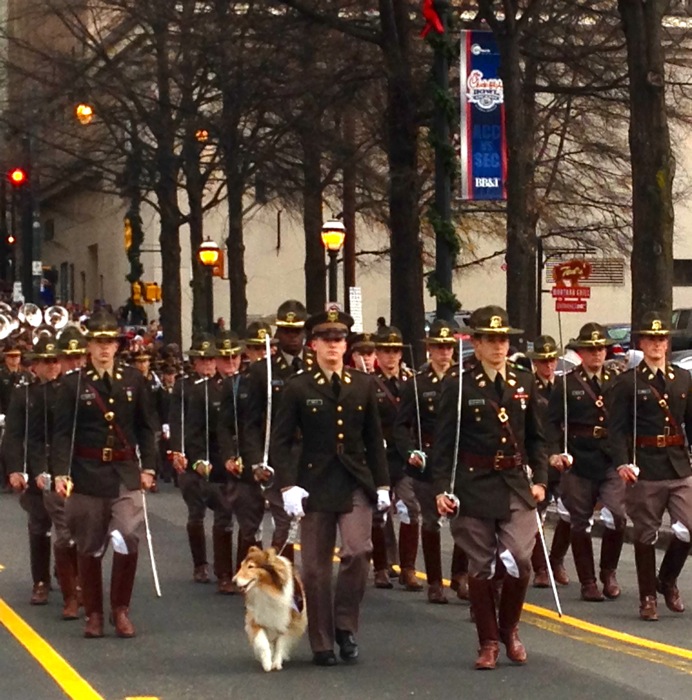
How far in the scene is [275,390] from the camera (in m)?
13.4

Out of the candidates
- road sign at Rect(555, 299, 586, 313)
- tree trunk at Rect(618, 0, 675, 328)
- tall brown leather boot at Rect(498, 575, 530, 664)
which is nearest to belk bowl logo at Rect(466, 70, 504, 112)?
tree trunk at Rect(618, 0, 675, 328)

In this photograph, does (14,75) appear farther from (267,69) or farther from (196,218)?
(267,69)

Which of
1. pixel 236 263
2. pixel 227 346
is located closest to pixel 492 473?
pixel 227 346

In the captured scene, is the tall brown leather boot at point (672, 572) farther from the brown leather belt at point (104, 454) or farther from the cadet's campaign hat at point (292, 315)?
the brown leather belt at point (104, 454)

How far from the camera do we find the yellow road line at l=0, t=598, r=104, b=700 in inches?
392

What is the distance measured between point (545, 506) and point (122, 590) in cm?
410

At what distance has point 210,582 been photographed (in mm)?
14969

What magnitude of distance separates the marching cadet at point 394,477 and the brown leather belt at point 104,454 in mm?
2819

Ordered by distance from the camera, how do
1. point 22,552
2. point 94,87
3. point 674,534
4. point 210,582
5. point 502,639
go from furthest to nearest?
point 94,87, point 22,552, point 210,582, point 674,534, point 502,639

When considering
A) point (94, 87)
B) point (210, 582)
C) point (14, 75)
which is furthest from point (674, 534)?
point (14, 75)

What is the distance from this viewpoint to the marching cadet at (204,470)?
47.8 ft

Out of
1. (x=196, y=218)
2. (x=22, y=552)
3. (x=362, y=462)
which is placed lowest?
(x=22, y=552)

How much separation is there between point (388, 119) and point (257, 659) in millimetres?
16547

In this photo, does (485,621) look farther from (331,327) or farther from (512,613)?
(331,327)
